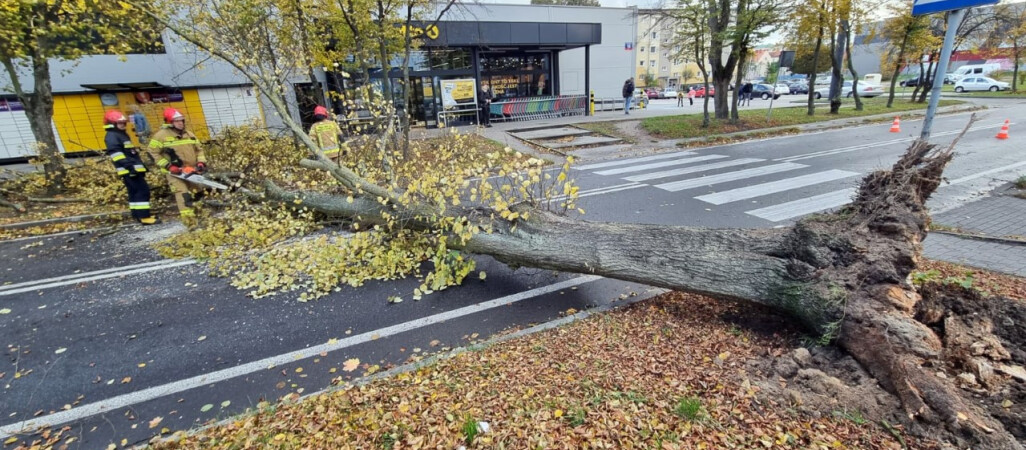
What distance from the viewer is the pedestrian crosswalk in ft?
23.5

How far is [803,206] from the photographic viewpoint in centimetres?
701

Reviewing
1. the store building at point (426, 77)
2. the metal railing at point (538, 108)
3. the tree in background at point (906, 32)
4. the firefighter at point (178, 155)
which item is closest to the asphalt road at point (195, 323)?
the firefighter at point (178, 155)

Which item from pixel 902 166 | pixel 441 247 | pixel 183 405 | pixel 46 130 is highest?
pixel 46 130

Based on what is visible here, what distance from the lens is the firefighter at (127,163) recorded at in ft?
23.1

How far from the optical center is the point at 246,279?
501cm

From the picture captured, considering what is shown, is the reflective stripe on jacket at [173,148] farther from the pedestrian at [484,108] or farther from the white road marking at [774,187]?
the pedestrian at [484,108]

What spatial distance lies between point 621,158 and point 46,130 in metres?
13.6

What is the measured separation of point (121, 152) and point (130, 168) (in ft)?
0.91

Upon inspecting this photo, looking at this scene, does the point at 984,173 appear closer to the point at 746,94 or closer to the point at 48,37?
the point at 48,37

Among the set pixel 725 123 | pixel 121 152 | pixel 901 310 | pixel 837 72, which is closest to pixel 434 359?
pixel 901 310

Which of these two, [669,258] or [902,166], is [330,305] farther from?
[902,166]

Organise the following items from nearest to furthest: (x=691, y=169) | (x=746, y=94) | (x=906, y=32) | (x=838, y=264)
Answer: (x=838, y=264) < (x=691, y=169) < (x=906, y=32) < (x=746, y=94)

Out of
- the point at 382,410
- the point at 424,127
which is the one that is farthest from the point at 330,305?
the point at 424,127

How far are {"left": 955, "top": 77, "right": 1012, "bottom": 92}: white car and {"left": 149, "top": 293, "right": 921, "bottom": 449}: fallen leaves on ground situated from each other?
4565 centimetres
